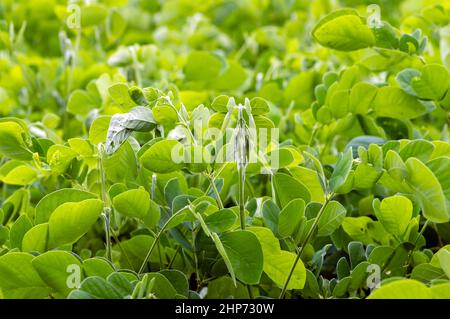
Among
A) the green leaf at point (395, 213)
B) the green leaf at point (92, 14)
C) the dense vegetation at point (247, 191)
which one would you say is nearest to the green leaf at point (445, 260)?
the dense vegetation at point (247, 191)

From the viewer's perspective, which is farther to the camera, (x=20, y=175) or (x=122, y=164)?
(x=20, y=175)

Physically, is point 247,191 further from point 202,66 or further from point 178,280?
point 202,66

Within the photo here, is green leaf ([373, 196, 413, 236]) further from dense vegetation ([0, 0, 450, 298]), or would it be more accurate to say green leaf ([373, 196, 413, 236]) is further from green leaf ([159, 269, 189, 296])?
green leaf ([159, 269, 189, 296])

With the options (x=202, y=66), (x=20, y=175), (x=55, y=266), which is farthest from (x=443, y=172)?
(x=202, y=66)

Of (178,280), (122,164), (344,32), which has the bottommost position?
(178,280)

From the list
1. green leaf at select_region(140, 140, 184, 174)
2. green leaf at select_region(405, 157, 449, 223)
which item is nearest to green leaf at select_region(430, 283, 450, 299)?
green leaf at select_region(405, 157, 449, 223)
